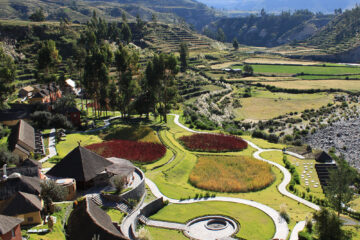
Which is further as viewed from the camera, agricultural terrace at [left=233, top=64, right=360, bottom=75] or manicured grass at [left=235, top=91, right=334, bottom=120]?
agricultural terrace at [left=233, top=64, right=360, bottom=75]

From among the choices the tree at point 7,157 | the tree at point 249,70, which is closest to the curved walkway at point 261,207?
the tree at point 7,157

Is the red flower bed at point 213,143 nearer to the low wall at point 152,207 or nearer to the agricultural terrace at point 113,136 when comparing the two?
the agricultural terrace at point 113,136

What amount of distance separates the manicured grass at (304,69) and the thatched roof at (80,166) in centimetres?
13008

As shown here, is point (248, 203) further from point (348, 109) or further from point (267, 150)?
point (348, 109)

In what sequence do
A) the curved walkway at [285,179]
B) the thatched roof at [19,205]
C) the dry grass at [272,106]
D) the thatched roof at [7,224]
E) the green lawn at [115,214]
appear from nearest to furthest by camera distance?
the thatched roof at [7,224], the thatched roof at [19,205], the green lawn at [115,214], the curved walkway at [285,179], the dry grass at [272,106]

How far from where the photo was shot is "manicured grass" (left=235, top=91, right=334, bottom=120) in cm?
10369

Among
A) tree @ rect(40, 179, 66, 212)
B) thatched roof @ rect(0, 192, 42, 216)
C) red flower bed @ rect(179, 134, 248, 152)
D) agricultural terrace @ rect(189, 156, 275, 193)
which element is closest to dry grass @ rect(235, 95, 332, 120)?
red flower bed @ rect(179, 134, 248, 152)

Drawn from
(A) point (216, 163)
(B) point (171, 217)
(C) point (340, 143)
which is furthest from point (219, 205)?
(C) point (340, 143)

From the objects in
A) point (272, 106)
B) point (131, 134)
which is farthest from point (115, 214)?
point (272, 106)

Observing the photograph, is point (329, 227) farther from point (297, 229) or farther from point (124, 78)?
point (124, 78)

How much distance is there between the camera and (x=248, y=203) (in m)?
41.5

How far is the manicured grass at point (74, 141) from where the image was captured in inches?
2226

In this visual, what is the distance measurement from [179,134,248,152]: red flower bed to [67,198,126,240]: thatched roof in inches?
1264

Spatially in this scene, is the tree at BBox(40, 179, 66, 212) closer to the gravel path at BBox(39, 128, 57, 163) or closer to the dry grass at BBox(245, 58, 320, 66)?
the gravel path at BBox(39, 128, 57, 163)
